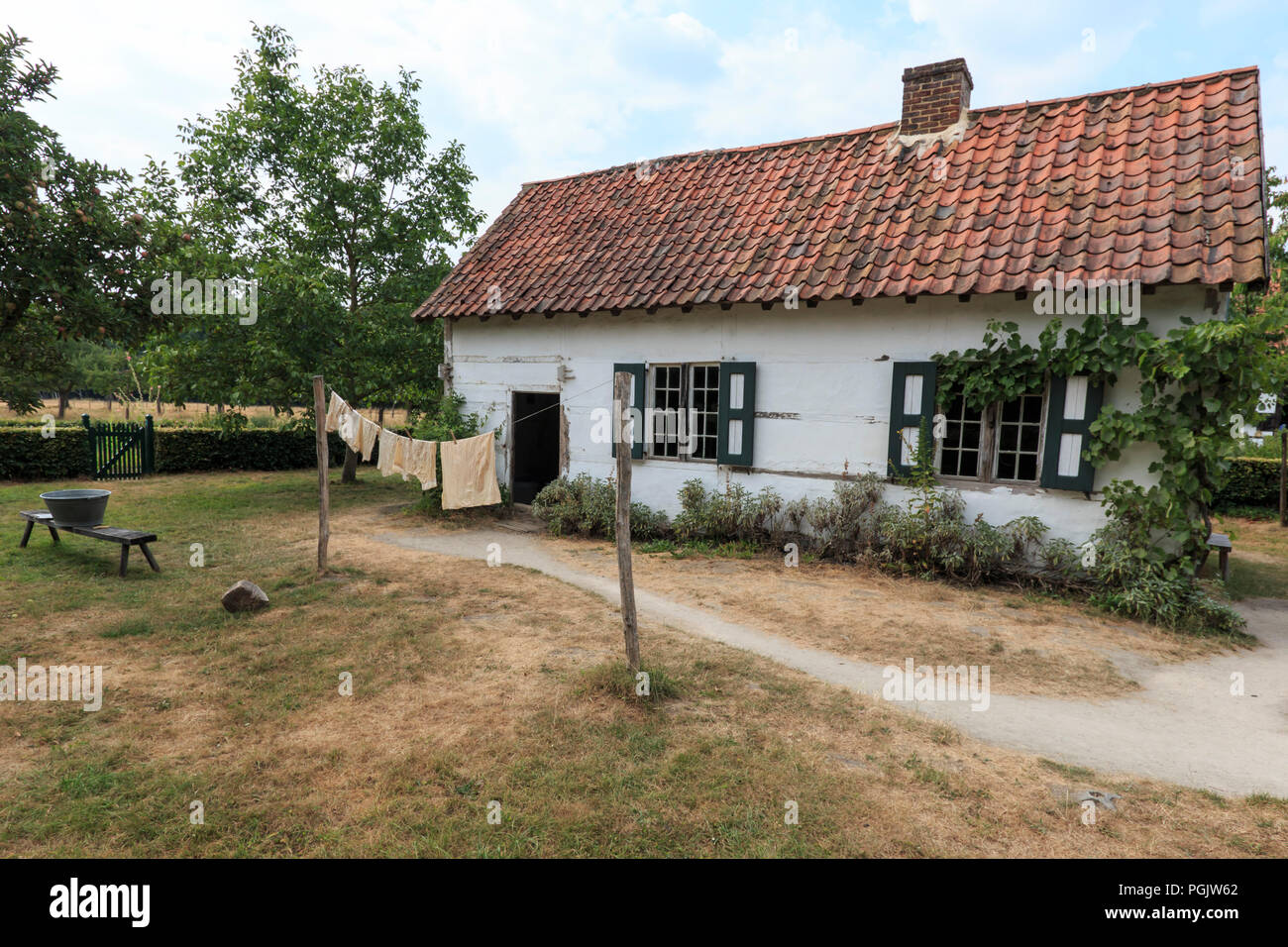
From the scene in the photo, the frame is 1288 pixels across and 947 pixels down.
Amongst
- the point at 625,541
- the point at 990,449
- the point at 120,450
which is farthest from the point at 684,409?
the point at 120,450

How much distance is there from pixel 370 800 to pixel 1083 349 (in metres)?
8.06

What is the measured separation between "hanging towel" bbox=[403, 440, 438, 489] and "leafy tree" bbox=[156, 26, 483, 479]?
11.5ft

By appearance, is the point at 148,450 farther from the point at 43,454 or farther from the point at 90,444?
the point at 43,454

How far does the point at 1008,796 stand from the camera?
12.4 feet

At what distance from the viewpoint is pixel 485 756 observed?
4.15 meters

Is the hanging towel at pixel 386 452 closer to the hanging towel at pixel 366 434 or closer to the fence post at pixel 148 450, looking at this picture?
the hanging towel at pixel 366 434

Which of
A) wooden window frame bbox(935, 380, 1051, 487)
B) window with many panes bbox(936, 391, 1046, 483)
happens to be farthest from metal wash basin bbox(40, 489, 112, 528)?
wooden window frame bbox(935, 380, 1051, 487)

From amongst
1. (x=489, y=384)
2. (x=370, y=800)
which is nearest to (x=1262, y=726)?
(x=370, y=800)

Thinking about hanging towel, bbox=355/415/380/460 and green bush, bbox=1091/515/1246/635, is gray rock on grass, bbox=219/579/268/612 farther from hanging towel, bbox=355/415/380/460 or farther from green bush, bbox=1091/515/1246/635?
green bush, bbox=1091/515/1246/635

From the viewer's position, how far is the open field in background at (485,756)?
3393 millimetres

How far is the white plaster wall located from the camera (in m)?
7.93

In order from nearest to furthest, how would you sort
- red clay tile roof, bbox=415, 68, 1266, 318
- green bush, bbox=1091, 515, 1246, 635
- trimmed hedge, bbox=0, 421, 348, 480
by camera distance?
green bush, bbox=1091, 515, 1246, 635 < red clay tile roof, bbox=415, 68, 1266, 318 < trimmed hedge, bbox=0, 421, 348, 480

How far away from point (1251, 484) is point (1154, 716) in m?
12.7
